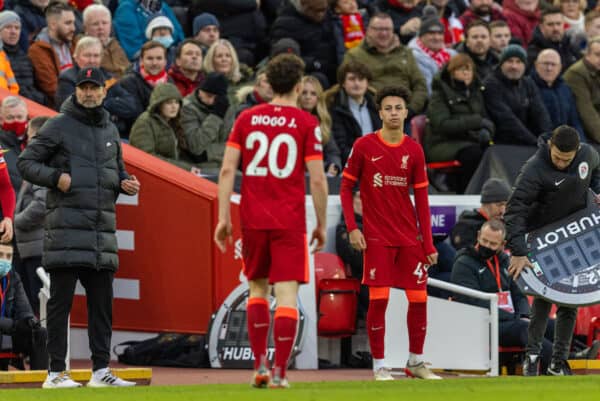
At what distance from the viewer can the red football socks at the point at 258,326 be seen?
1002 centimetres

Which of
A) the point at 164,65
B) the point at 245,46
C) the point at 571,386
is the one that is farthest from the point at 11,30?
the point at 571,386

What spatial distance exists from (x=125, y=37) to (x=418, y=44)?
359cm

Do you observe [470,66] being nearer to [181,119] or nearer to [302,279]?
[181,119]

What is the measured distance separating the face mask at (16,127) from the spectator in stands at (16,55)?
2.05 m

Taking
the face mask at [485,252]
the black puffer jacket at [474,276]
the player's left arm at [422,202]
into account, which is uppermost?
the player's left arm at [422,202]

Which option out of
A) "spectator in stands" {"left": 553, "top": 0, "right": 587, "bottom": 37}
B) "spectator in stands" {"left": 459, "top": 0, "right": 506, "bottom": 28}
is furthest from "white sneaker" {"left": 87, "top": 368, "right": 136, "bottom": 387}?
"spectator in stands" {"left": 553, "top": 0, "right": 587, "bottom": 37}

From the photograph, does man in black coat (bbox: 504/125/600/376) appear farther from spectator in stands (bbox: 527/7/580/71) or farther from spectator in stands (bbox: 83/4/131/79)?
spectator in stands (bbox: 527/7/580/71)

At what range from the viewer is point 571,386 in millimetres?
10156

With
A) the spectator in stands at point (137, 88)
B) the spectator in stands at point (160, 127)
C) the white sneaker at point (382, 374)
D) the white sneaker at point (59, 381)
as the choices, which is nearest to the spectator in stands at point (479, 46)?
the spectator in stands at point (137, 88)

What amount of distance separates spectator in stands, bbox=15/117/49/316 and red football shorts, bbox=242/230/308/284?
399 cm

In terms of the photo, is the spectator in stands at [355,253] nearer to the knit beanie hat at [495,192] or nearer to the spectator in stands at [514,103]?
the knit beanie hat at [495,192]

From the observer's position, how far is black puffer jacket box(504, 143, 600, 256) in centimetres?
1255

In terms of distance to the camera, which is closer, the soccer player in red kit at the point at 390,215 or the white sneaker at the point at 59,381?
the white sneaker at the point at 59,381

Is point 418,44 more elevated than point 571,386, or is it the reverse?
point 418,44
